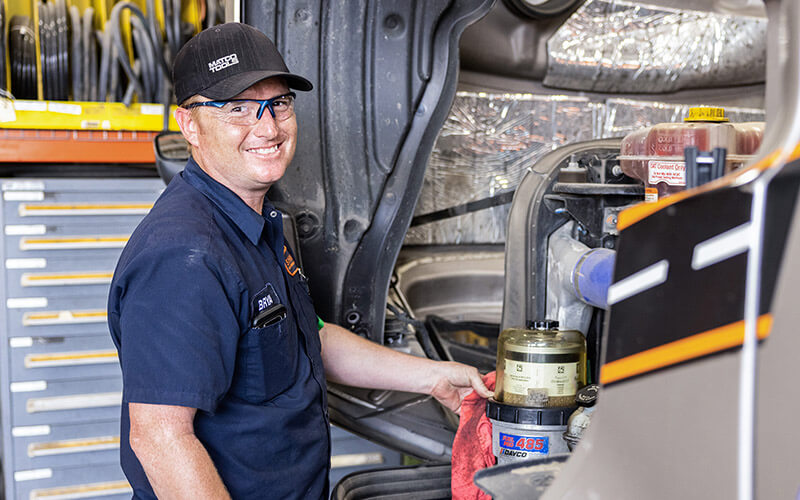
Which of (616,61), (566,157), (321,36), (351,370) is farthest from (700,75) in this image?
(351,370)

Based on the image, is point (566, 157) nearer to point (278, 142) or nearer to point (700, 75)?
point (278, 142)

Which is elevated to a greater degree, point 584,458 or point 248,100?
point 248,100

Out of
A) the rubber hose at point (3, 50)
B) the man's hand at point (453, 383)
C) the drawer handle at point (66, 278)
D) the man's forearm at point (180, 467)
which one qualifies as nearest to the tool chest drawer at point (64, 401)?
the drawer handle at point (66, 278)

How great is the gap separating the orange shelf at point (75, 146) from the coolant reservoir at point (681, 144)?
1897mm

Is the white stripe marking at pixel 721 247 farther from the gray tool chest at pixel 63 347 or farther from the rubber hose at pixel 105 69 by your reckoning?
the rubber hose at pixel 105 69

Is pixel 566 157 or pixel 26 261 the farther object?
pixel 26 261

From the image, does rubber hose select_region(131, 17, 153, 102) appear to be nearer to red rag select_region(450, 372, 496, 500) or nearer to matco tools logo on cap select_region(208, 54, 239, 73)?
matco tools logo on cap select_region(208, 54, 239, 73)

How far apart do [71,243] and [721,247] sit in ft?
8.23

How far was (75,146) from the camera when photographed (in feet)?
9.23

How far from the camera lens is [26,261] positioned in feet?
8.79

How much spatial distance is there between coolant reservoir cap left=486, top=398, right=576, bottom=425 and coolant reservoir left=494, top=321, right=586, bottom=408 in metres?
0.02

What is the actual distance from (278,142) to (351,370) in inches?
24.3

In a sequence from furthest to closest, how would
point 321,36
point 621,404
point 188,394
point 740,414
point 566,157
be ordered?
1. point 321,36
2. point 566,157
3. point 188,394
4. point 621,404
5. point 740,414

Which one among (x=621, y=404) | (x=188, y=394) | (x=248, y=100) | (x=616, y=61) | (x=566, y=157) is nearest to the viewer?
(x=621, y=404)
